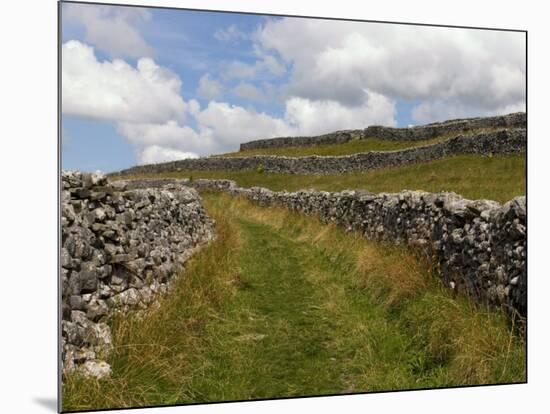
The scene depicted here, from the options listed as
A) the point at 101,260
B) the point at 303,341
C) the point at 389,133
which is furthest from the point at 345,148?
the point at 101,260

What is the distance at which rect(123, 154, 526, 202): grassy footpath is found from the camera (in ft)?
35.4

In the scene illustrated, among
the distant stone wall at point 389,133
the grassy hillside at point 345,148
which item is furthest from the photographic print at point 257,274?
the grassy hillside at point 345,148

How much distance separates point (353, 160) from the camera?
32.4m

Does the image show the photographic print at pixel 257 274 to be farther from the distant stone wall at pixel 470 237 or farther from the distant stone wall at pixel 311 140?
the distant stone wall at pixel 311 140

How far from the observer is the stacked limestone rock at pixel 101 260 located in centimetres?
A: 533

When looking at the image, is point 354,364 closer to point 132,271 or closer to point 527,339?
point 527,339

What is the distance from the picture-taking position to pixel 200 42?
21.6ft

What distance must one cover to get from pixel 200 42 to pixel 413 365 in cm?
464

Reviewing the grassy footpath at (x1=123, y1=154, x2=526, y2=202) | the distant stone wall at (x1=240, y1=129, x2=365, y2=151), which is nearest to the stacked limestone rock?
the grassy footpath at (x1=123, y1=154, x2=526, y2=202)

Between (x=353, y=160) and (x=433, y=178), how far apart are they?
13.1m

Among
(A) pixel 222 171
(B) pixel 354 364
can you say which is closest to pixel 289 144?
(A) pixel 222 171

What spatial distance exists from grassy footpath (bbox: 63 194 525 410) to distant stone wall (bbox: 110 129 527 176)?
859 cm

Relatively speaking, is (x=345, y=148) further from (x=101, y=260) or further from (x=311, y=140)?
(x=101, y=260)

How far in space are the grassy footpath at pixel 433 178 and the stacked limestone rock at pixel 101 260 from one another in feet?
18.8
